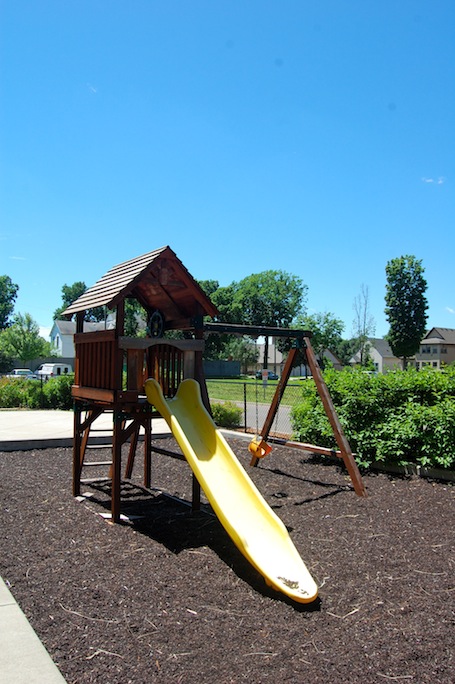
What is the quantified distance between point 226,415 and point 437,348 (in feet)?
246

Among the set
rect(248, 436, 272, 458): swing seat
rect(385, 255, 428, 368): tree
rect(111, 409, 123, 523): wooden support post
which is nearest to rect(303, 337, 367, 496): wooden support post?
Result: rect(248, 436, 272, 458): swing seat

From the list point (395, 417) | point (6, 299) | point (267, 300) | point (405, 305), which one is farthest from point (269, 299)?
point (395, 417)

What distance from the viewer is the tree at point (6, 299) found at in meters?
92.8

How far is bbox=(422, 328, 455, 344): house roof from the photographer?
266 feet

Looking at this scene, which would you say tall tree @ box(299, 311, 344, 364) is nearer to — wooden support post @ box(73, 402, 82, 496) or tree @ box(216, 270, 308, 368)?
tree @ box(216, 270, 308, 368)

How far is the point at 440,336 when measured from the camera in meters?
81.5

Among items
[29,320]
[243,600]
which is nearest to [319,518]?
[243,600]

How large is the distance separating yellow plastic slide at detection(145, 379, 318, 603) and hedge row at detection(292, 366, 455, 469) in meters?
3.12

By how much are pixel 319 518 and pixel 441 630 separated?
7.86 ft

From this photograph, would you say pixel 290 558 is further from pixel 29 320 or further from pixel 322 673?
pixel 29 320

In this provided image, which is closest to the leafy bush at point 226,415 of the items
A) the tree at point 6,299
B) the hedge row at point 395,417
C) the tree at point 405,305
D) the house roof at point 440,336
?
the hedge row at point 395,417

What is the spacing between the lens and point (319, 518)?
570cm

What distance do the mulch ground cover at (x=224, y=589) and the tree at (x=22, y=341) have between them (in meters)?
52.4

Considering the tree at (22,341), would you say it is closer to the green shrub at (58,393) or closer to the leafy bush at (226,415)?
the green shrub at (58,393)
